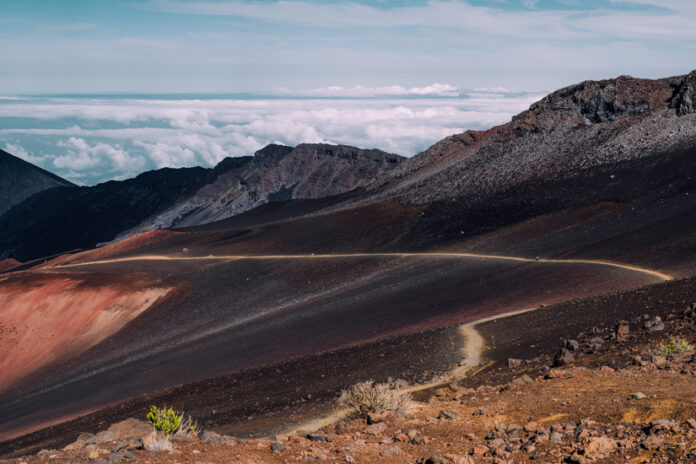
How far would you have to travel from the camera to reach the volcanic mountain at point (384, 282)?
19375 millimetres

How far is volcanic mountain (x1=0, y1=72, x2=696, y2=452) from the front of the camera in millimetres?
19375

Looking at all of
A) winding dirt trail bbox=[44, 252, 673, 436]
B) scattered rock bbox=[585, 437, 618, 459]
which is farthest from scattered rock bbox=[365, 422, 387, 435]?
scattered rock bbox=[585, 437, 618, 459]

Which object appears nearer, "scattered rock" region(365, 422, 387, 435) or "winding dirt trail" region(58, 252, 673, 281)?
"scattered rock" region(365, 422, 387, 435)

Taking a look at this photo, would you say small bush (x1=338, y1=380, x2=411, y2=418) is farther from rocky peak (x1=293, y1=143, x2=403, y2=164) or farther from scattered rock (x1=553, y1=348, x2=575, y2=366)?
rocky peak (x1=293, y1=143, x2=403, y2=164)

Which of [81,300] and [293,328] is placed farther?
[81,300]

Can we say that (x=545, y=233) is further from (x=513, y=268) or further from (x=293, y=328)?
(x=293, y=328)

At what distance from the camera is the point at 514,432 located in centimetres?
763

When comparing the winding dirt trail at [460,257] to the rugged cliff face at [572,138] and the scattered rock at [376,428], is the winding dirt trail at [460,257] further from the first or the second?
the rugged cliff face at [572,138]

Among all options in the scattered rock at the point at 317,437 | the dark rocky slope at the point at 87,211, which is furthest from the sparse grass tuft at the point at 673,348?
the dark rocky slope at the point at 87,211

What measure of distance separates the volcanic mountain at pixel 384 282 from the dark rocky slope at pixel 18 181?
10299 centimetres

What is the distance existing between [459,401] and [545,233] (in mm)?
31906

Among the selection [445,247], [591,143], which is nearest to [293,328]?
[445,247]

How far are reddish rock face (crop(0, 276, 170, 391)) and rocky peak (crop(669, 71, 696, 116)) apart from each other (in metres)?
39.7

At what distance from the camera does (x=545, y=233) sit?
132ft
